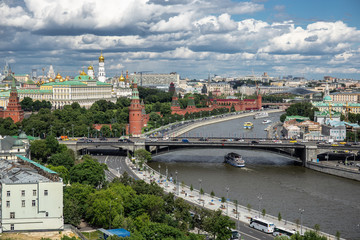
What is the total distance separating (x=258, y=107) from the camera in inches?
6289

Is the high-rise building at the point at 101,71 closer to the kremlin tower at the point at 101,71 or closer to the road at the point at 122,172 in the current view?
the kremlin tower at the point at 101,71

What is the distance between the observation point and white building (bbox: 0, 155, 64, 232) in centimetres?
3155

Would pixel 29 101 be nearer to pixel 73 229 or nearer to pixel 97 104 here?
pixel 97 104

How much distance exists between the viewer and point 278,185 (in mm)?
50375

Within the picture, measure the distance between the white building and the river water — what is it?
1715 centimetres

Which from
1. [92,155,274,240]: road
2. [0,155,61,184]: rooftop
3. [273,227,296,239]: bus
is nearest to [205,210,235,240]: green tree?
[92,155,274,240]: road

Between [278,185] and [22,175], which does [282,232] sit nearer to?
[278,185]

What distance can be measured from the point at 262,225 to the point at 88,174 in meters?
17.3

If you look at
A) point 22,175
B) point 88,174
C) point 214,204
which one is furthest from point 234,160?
point 22,175

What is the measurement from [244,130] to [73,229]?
75500mm

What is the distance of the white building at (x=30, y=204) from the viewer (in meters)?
31.5

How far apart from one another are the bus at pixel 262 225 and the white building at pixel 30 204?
13.2 metres

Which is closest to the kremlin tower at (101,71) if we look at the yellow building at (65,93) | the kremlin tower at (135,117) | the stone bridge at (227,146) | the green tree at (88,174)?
the yellow building at (65,93)

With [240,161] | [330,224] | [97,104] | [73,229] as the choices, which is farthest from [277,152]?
[97,104]
